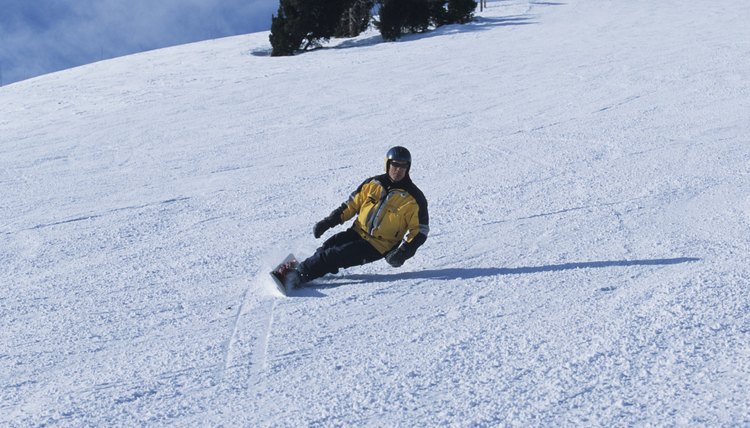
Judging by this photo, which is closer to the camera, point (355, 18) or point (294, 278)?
point (294, 278)

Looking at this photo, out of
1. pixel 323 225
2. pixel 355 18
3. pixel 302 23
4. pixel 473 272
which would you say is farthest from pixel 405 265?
pixel 355 18

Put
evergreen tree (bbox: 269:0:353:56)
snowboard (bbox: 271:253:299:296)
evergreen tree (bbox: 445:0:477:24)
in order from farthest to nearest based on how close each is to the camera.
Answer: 1. evergreen tree (bbox: 445:0:477:24)
2. evergreen tree (bbox: 269:0:353:56)
3. snowboard (bbox: 271:253:299:296)

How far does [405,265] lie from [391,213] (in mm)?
518

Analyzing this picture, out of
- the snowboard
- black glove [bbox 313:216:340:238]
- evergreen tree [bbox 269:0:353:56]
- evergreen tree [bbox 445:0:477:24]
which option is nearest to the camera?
the snowboard

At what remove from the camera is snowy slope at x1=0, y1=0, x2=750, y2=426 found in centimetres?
327

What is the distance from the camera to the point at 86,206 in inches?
310

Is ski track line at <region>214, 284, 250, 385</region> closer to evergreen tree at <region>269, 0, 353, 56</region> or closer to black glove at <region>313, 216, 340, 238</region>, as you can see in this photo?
black glove at <region>313, 216, 340, 238</region>

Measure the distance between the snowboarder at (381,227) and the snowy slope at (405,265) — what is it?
16cm

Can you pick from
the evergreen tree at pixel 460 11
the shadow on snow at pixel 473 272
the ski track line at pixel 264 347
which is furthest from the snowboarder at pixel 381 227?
the evergreen tree at pixel 460 11

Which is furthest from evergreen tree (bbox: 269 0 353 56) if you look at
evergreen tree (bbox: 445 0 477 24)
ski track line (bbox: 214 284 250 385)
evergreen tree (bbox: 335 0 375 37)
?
ski track line (bbox: 214 284 250 385)

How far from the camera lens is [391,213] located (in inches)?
198

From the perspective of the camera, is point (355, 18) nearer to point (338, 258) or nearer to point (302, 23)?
point (302, 23)

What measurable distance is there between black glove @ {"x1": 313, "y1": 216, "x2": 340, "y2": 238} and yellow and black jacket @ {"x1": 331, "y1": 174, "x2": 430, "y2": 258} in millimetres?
201

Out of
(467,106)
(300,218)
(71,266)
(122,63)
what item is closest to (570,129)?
(467,106)
